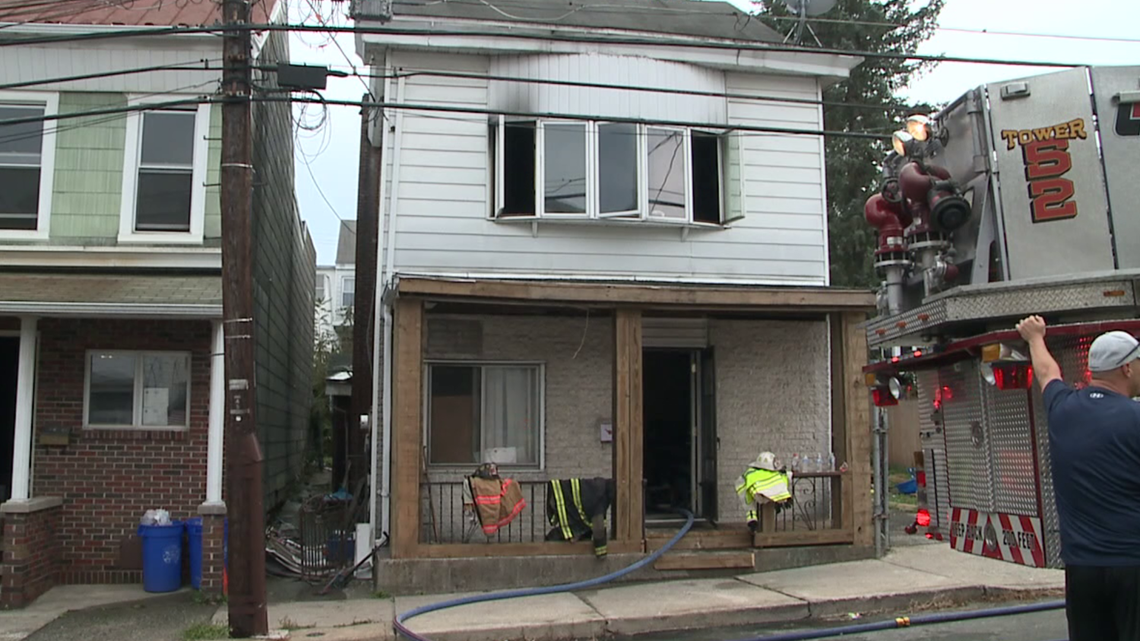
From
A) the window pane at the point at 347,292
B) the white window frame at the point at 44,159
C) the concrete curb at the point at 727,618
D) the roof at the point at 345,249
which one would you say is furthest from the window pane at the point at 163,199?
the roof at the point at 345,249

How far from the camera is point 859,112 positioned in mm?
26578

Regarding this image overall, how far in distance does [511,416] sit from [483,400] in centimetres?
40

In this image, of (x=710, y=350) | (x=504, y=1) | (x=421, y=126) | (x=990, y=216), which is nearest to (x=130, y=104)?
(x=421, y=126)

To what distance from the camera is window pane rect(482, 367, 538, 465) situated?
1249 centimetres

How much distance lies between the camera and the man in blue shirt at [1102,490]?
413cm

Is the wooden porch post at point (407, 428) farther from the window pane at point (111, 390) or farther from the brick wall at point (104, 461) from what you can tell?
the window pane at point (111, 390)

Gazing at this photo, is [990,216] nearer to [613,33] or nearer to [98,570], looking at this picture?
[613,33]

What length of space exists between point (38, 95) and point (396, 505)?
6399 mm

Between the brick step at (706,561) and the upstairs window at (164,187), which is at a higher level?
the upstairs window at (164,187)

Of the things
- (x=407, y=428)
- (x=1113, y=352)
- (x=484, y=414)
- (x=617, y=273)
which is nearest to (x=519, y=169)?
(x=617, y=273)

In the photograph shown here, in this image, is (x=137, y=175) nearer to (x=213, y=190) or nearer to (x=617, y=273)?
(x=213, y=190)

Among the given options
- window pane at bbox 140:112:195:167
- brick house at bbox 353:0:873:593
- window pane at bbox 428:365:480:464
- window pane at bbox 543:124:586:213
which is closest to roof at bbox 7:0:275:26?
window pane at bbox 140:112:195:167

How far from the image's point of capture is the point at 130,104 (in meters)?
11.9

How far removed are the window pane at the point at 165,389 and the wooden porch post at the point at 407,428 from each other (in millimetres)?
2676
